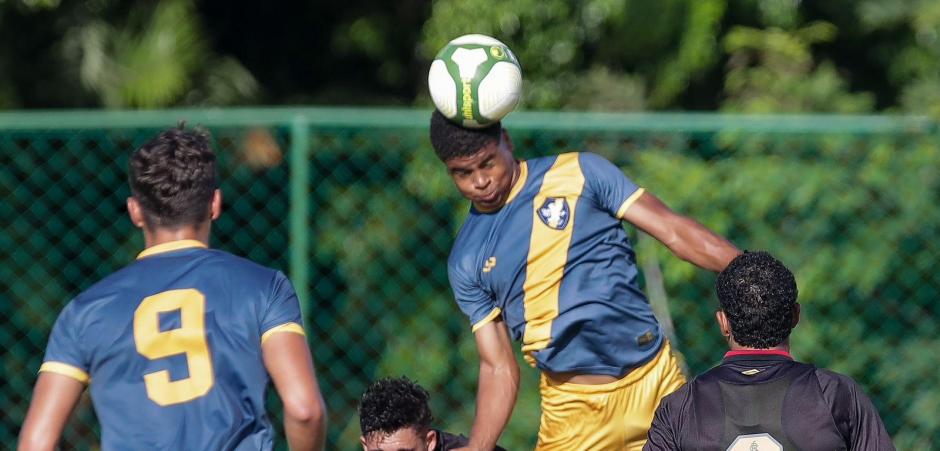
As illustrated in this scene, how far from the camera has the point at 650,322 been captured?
4289mm

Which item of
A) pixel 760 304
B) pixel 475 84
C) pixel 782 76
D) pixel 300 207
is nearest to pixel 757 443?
pixel 760 304

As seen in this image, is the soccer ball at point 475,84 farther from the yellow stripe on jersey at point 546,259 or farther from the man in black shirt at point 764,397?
the man in black shirt at point 764,397

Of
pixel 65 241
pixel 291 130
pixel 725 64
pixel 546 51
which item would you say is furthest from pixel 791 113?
pixel 65 241

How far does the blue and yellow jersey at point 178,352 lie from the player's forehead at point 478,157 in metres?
1.06

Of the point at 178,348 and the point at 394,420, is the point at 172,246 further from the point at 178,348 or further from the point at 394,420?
the point at 394,420

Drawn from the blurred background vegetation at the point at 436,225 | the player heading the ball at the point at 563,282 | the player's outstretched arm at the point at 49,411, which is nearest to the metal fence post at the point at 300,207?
the blurred background vegetation at the point at 436,225

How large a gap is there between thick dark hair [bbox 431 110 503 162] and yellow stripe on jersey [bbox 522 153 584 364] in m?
0.26

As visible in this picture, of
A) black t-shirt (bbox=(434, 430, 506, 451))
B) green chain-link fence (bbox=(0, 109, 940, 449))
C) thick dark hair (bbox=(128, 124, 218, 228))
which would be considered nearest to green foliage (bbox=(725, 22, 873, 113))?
green chain-link fence (bbox=(0, 109, 940, 449))

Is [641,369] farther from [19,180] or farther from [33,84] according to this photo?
[33,84]

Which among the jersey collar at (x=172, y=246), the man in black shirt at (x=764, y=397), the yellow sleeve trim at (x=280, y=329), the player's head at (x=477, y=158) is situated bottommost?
the man in black shirt at (x=764, y=397)

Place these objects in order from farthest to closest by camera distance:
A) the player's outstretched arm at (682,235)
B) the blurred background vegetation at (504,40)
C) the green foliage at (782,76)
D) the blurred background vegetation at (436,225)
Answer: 1. the green foliage at (782,76)
2. the blurred background vegetation at (504,40)
3. the blurred background vegetation at (436,225)
4. the player's outstretched arm at (682,235)

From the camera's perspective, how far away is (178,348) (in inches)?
127

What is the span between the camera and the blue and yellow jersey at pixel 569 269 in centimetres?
421

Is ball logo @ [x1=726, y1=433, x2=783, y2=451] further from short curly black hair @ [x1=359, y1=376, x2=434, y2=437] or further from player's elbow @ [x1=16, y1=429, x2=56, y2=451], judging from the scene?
player's elbow @ [x1=16, y1=429, x2=56, y2=451]
